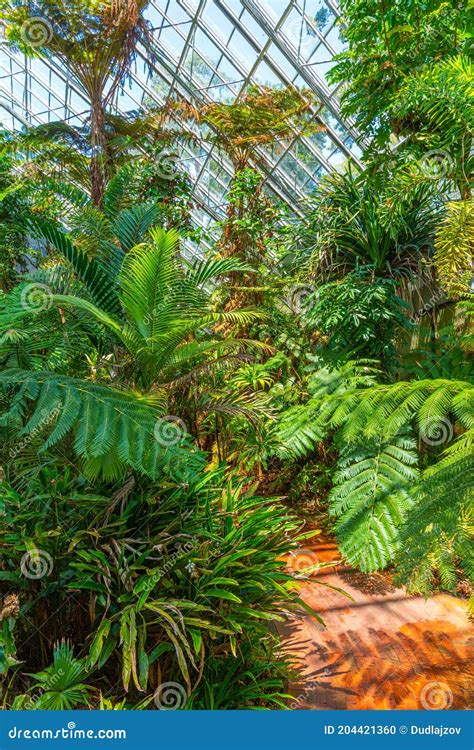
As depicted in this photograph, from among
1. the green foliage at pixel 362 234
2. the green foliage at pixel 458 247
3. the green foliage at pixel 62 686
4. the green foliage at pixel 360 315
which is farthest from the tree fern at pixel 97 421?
the green foliage at pixel 362 234

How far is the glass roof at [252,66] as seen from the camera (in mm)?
6695

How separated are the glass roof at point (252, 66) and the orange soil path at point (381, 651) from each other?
15.5ft

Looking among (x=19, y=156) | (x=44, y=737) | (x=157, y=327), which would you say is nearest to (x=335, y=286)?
(x=157, y=327)

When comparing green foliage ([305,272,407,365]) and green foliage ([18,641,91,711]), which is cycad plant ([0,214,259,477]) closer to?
green foliage ([18,641,91,711])

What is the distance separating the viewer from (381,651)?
8.71 feet

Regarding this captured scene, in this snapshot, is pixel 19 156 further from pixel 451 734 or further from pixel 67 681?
pixel 451 734

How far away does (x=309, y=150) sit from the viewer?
27.1 ft

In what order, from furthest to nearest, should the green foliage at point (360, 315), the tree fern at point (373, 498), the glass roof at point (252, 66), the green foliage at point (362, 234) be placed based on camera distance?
the glass roof at point (252, 66) → the green foliage at point (362, 234) → the green foliage at point (360, 315) → the tree fern at point (373, 498)

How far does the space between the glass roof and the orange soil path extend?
473 centimetres

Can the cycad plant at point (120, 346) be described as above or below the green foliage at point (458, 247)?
below

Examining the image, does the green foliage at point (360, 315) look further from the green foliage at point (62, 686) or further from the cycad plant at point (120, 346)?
the green foliage at point (62, 686)

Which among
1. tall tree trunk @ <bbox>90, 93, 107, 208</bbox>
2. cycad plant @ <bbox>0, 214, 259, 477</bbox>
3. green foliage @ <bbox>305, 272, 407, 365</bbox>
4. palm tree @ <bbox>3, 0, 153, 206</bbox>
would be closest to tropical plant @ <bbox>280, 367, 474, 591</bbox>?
green foliage @ <bbox>305, 272, 407, 365</bbox>

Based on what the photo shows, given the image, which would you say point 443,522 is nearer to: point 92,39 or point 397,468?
point 397,468

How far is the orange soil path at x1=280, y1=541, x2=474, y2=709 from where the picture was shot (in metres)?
2.30
